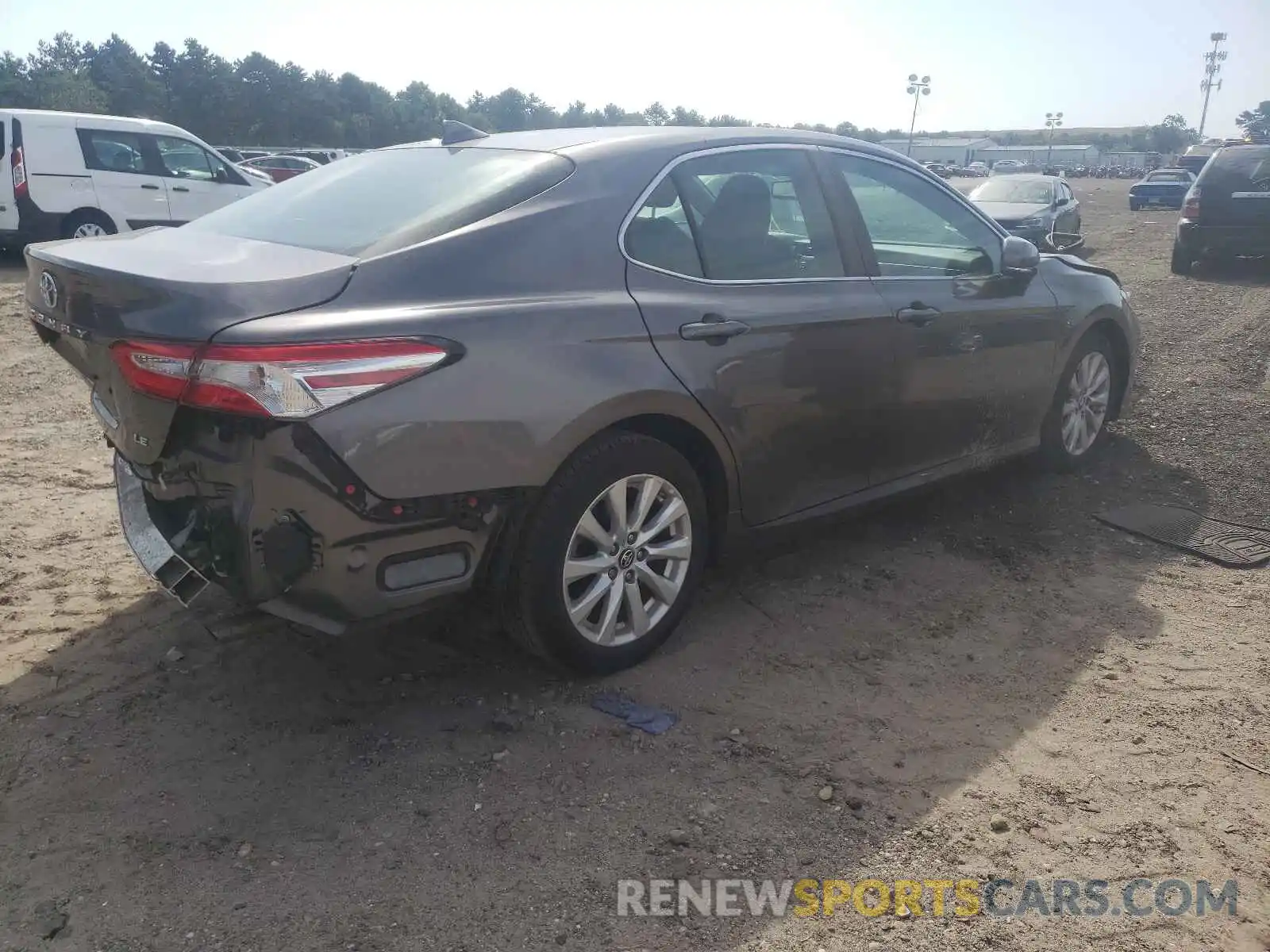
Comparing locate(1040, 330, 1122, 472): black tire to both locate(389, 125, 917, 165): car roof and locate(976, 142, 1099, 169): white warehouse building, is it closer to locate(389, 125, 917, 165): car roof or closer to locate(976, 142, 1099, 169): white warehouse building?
locate(389, 125, 917, 165): car roof

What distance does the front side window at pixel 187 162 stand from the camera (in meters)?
13.2

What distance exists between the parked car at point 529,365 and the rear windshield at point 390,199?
14mm

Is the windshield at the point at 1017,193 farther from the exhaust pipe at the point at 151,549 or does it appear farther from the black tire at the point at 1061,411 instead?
the exhaust pipe at the point at 151,549

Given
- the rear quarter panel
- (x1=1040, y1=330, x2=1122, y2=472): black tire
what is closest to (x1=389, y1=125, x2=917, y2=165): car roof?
the rear quarter panel

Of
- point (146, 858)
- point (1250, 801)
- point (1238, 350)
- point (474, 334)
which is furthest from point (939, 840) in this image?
point (1238, 350)

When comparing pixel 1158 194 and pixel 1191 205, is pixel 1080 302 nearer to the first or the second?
pixel 1191 205

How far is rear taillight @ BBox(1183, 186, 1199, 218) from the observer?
43.5ft

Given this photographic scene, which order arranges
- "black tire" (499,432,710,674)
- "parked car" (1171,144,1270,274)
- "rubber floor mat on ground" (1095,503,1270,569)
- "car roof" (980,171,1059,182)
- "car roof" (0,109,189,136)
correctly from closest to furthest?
1. "black tire" (499,432,710,674)
2. "rubber floor mat on ground" (1095,503,1270,569)
3. "car roof" (0,109,189,136)
4. "parked car" (1171,144,1270,274)
5. "car roof" (980,171,1059,182)

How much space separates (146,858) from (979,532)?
11.8 ft

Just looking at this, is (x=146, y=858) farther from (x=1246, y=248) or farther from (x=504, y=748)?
(x=1246, y=248)

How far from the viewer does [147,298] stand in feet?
8.54

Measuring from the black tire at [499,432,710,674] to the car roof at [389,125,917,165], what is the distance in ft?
3.34

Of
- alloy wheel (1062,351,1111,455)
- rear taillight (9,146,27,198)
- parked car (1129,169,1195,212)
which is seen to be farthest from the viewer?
parked car (1129,169,1195,212)

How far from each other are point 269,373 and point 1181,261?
14.1 metres
